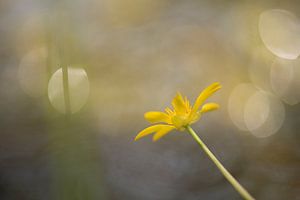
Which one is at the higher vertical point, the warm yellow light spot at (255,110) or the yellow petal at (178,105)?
the warm yellow light spot at (255,110)

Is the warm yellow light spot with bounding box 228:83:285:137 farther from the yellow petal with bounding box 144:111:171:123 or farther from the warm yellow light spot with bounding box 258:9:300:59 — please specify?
the yellow petal with bounding box 144:111:171:123

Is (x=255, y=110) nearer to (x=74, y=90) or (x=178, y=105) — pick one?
(x=74, y=90)

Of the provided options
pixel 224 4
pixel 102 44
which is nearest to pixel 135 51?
pixel 102 44

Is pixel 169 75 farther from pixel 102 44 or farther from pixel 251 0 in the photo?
pixel 251 0

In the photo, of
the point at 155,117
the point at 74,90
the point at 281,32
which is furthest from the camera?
the point at 281,32

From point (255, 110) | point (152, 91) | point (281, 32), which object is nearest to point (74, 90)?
point (152, 91)

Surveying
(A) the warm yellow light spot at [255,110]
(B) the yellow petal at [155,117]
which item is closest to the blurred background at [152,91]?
(A) the warm yellow light spot at [255,110]

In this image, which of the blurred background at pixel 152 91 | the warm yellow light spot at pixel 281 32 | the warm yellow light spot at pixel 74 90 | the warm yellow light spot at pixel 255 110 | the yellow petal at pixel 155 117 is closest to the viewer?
the yellow petal at pixel 155 117

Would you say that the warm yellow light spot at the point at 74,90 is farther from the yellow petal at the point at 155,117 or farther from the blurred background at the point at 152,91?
the yellow petal at the point at 155,117
